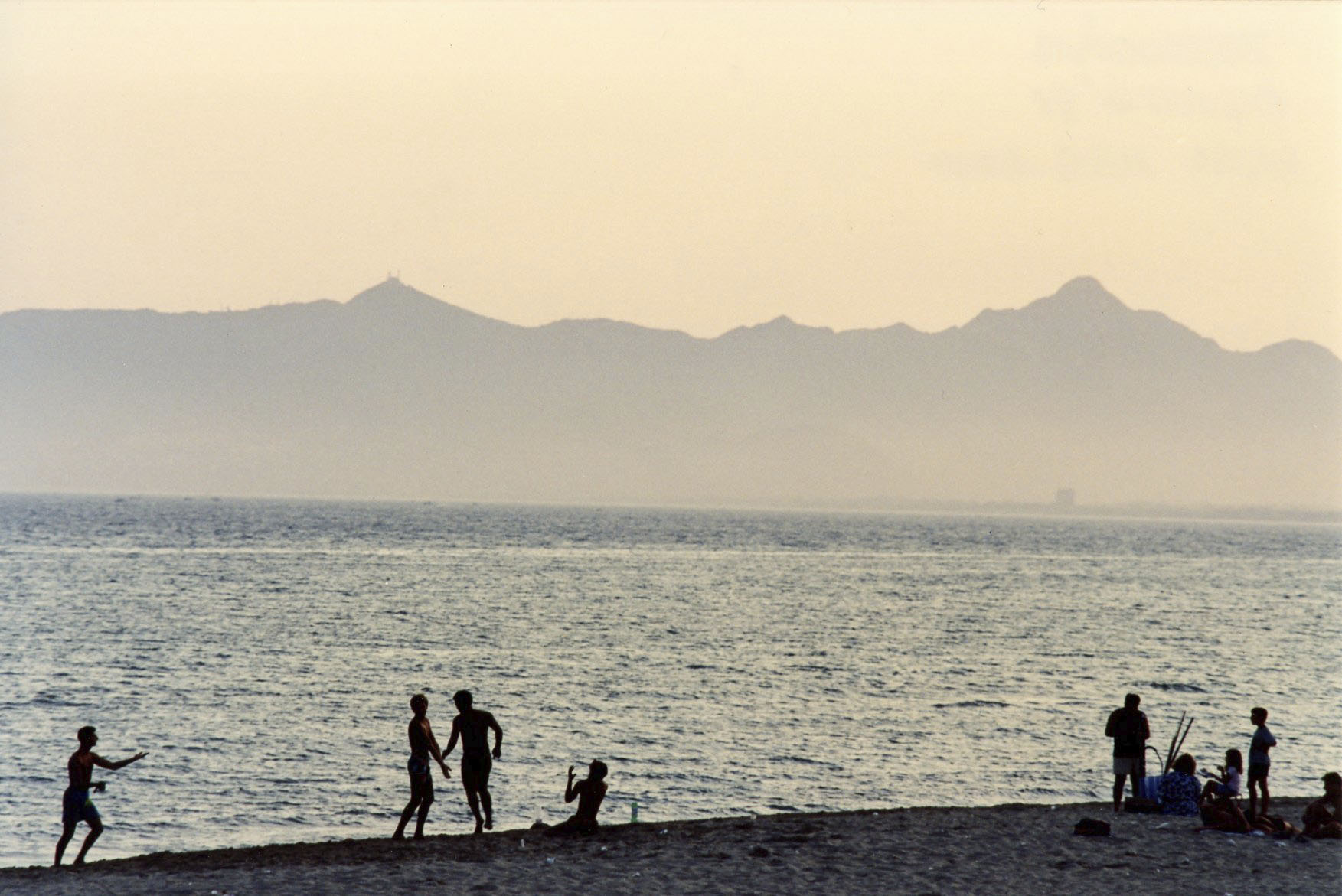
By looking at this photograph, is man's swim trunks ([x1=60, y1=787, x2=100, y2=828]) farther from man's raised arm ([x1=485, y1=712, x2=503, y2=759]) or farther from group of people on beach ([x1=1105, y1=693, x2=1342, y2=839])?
group of people on beach ([x1=1105, y1=693, x2=1342, y2=839])

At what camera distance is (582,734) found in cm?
3909

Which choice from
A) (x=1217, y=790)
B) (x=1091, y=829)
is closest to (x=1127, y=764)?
(x=1217, y=790)

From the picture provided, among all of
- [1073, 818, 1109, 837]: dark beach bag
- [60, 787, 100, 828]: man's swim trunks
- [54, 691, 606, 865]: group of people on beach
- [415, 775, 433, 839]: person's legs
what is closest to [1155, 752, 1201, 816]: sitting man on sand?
[1073, 818, 1109, 837]: dark beach bag

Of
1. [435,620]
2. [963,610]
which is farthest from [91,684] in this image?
[963,610]

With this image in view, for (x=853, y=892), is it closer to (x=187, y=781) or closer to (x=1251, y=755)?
(x=1251, y=755)

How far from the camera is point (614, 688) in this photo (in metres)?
48.8

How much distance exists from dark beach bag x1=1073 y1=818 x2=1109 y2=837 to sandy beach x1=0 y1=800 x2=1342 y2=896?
137 millimetres

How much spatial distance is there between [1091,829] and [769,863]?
15.5 feet

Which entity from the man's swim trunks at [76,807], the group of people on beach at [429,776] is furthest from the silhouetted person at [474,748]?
the man's swim trunks at [76,807]

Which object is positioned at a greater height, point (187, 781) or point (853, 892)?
point (853, 892)

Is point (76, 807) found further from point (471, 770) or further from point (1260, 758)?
point (1260, 758)

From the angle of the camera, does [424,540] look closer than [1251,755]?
No

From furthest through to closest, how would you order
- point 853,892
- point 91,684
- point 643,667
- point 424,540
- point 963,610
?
point 424,540 → point 963,610 → point 643,667 → point 91,684 → point 853,892

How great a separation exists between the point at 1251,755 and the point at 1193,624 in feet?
211
